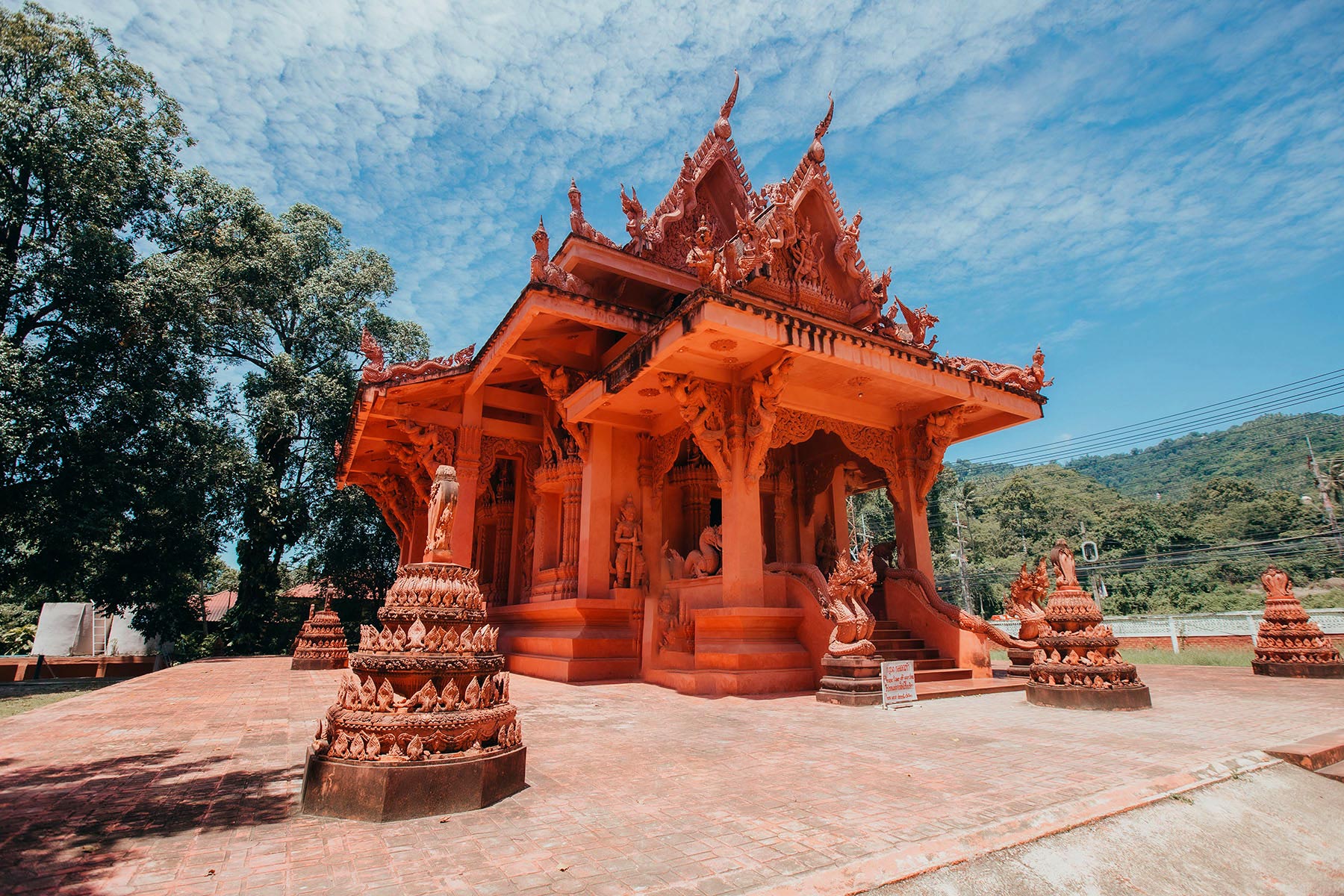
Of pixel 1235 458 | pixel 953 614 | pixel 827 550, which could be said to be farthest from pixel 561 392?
pixel 1235 458

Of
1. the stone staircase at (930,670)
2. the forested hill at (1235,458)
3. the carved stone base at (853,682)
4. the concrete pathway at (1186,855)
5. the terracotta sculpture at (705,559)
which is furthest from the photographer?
the forested hill at (1235,458)

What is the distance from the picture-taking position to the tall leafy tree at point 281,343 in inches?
785

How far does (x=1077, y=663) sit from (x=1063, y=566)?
3.55ft

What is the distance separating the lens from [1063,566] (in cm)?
755

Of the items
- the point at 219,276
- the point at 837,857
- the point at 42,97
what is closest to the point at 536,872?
the point at 837,857

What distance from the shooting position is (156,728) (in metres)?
6.27

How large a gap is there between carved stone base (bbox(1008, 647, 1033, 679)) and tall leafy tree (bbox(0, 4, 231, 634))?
58.2 feet

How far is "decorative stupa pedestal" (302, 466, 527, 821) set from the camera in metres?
3.53

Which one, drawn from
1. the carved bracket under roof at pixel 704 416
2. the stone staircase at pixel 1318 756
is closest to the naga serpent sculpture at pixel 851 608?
the carved bracket under roof at pixel 704 416

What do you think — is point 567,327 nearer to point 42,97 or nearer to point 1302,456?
point 42,97

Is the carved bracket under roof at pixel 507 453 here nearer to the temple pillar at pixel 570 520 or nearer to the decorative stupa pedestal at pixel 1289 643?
the temple pillar at pixel 570 520

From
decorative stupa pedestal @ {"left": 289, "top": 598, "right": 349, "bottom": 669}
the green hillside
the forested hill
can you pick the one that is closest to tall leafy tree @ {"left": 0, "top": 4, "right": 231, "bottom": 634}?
decorative stupa pedestal @ {"left": 289, "top": 598, "right": 349, "bottom": 669}

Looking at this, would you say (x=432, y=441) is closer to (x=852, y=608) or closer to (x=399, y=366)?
(x=399, y=366)

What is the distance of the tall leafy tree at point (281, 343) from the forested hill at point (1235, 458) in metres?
88.4
